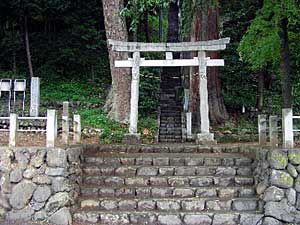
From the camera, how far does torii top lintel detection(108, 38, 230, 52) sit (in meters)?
10.0

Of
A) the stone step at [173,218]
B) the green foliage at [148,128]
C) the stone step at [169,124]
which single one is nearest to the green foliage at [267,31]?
the stone step at [173,218]

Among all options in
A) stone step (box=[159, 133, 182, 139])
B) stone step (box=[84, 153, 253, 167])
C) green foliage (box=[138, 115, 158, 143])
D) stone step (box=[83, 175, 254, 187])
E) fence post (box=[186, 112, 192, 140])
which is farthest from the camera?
stone step (box=[159, 133, 182, 139])

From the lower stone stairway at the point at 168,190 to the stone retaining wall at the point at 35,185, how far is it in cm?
34

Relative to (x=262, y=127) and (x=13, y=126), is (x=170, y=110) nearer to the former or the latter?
(x=262, y=127)

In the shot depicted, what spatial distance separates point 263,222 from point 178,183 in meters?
1.47

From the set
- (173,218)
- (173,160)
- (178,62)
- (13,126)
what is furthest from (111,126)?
(173,218)

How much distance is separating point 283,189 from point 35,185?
12.0ft

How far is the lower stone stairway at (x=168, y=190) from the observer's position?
19.7 feet

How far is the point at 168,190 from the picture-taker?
→ 6512mm

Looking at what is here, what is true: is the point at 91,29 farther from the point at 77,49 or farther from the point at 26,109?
the point at 26,109

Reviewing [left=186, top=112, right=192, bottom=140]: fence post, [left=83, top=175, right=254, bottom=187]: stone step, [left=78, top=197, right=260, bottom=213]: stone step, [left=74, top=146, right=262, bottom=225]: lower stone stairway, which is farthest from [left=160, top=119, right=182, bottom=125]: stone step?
[left=78, top=197, right=260, bottom=213]: stone step

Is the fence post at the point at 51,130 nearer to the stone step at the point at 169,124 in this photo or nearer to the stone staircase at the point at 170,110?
the stone staircase at the point at 170,110

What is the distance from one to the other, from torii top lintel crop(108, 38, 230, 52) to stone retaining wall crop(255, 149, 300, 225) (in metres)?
4.47

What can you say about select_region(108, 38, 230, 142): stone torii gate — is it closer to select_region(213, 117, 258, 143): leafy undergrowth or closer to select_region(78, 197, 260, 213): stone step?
select_region(213, 117, 258, 143): leafy undergrowth
